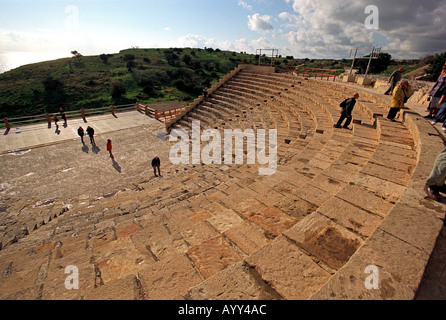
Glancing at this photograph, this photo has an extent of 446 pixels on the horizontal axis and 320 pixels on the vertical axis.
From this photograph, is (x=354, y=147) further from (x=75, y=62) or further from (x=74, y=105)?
(x=75, y=62)

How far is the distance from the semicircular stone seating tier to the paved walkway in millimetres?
8030

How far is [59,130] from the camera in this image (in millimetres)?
14297

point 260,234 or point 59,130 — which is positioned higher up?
point 260,234

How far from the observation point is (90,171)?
9.57 m

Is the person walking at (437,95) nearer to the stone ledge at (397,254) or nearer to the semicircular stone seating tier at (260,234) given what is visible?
the semicircular stone seating tier at (260,234)

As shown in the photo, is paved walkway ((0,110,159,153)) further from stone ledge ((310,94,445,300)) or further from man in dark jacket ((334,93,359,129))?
stone ledge ((310,94,445,300))

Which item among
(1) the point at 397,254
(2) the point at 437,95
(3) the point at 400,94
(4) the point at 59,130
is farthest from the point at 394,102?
(4) the point at 59,130

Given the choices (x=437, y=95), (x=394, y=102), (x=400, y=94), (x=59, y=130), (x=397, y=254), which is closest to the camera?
(x=397, y=254)

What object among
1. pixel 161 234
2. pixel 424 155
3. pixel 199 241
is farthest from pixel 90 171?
pixel 424 155

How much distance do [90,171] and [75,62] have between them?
53.2 m

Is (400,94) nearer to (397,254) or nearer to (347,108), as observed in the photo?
(347,108)

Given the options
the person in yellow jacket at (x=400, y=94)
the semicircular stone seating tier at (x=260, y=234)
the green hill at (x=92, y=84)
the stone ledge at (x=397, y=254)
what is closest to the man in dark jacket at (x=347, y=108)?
the semicircular stone seating tier at (x=260, y=234)

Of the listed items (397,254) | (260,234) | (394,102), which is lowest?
(260,234)

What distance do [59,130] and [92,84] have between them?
2610 cm
